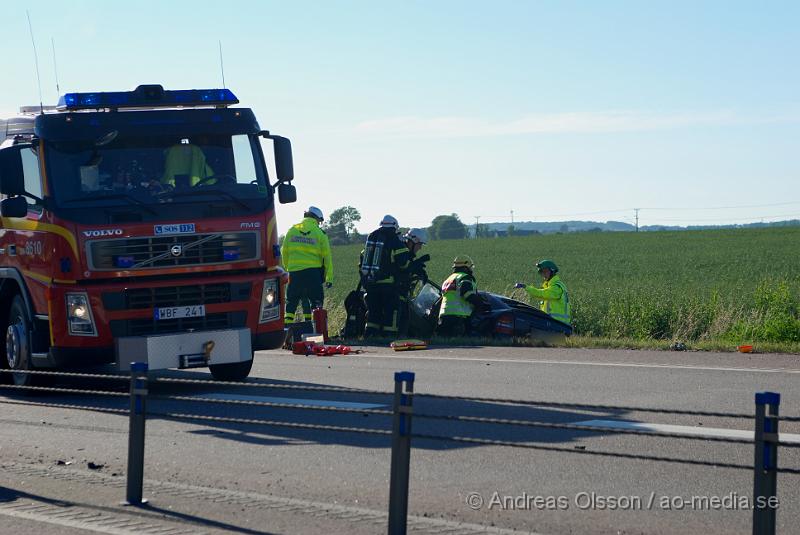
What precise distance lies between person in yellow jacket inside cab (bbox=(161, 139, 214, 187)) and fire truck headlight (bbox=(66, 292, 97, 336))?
1493 mm

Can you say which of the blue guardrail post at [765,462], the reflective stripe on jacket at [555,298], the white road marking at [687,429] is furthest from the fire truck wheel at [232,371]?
the blue guardrail post at [765,462]

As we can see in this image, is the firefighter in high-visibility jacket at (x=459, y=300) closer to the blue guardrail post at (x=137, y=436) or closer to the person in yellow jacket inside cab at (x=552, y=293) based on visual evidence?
the person in yellow jacket inside cab at (x=552, y=293)

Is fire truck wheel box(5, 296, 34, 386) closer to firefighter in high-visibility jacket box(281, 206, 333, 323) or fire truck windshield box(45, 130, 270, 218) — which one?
fire truck windshield box(45, 130, 270, 218)

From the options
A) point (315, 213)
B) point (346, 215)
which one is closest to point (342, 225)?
point (346, 215)

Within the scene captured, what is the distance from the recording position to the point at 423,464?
330 inches

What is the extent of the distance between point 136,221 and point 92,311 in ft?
3.30

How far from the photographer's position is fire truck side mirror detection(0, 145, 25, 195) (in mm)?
11765

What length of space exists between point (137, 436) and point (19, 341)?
5.86 meters

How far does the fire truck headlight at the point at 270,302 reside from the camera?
1257cm

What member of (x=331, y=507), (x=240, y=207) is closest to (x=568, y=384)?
(x=240, y=207)

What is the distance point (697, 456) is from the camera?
8258 mm

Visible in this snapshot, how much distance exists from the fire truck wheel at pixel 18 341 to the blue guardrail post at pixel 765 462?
910 cm

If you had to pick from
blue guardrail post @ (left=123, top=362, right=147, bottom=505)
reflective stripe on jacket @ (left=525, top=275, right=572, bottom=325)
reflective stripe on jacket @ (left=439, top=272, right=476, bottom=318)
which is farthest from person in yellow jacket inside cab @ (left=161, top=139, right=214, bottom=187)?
reflective stripe on jacket @ (left=525, top=275, right=572, bottom=325)

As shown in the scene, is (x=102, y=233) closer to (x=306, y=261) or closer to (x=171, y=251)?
(x=171, y=251)
